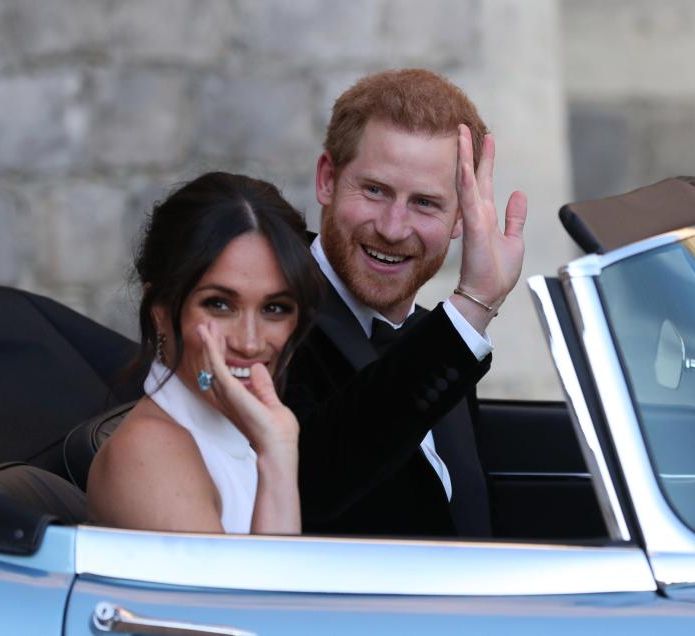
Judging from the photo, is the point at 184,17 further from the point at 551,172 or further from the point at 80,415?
the point at 80,415

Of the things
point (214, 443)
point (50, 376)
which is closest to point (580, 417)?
point (214, 443)

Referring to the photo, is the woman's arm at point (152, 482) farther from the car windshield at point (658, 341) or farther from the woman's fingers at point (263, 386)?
the car windshield at point (658, 341)

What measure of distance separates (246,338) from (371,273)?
2.01 feet

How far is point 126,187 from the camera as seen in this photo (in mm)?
6312

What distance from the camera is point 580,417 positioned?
238cm

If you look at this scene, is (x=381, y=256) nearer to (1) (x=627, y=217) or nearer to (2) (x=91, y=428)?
(2) (x=91, y=428)

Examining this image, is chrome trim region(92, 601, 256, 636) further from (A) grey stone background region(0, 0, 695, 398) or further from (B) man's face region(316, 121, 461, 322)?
(A) grey stone background region(0, 0, 695, 398)

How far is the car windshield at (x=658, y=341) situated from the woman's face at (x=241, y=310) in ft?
1.97

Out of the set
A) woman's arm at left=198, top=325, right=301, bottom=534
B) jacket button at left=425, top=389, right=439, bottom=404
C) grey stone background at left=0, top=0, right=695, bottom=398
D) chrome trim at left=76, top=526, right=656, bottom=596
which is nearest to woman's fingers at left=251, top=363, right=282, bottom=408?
woman's arm at left=198, top=325, right=301, bottom=534

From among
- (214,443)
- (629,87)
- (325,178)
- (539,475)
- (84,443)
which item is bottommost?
(539,475)

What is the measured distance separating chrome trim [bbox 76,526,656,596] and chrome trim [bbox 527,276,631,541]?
4cm

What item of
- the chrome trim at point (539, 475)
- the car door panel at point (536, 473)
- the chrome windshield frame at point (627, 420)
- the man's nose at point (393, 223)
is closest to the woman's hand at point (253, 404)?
the chrome windshield frame at point (627, 420)

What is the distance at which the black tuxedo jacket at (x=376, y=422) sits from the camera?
268 centimetres

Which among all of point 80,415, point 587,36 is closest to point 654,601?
point 80,415
